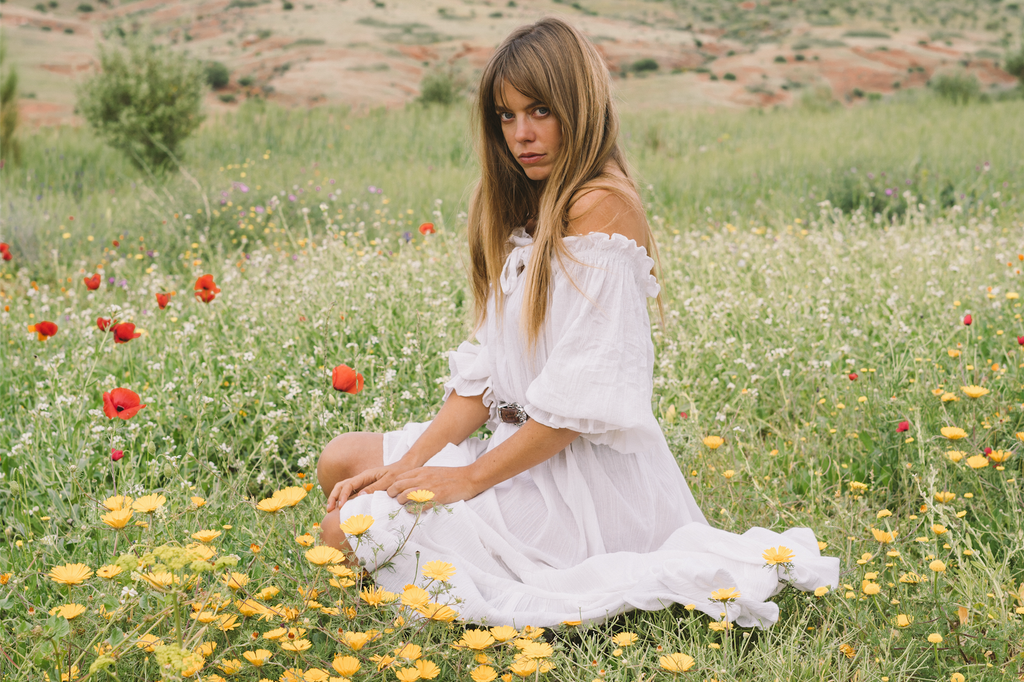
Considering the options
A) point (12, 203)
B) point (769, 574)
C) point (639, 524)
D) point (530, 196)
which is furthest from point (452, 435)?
point (12, 203)

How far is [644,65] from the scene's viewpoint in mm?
34062

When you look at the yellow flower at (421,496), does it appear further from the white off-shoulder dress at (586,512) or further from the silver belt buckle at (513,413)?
the silver belt buckle at (513,413)

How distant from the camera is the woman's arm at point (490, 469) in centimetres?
187

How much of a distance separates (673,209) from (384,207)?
8.70 feet

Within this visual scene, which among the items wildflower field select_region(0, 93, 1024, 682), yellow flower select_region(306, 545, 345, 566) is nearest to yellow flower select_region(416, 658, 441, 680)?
wildflower field select_region(0, 93, 1024, 682)

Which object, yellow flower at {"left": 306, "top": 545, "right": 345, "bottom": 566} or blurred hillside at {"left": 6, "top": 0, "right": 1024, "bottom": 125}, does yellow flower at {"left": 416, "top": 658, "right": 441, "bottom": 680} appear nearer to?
yellow flower at {"left": 306, "top": 545, "right": 345, "bottom": 566}

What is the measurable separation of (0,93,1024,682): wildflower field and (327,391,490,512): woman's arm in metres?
0.21

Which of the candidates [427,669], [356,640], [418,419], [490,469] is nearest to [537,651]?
[427,669]

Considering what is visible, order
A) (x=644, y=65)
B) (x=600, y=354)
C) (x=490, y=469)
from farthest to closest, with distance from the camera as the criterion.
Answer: (x=644, y=65), (x=490, y=469), (x=600, y=354)

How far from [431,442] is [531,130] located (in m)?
0.86

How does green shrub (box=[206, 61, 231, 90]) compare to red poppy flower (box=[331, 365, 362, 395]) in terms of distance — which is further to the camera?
green shrub (box=[206, 61, 231, 90])

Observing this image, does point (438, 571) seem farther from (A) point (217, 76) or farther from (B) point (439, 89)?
(A) point (217, 76)

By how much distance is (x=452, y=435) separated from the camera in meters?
2.16

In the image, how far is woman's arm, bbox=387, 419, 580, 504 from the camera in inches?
73.5
